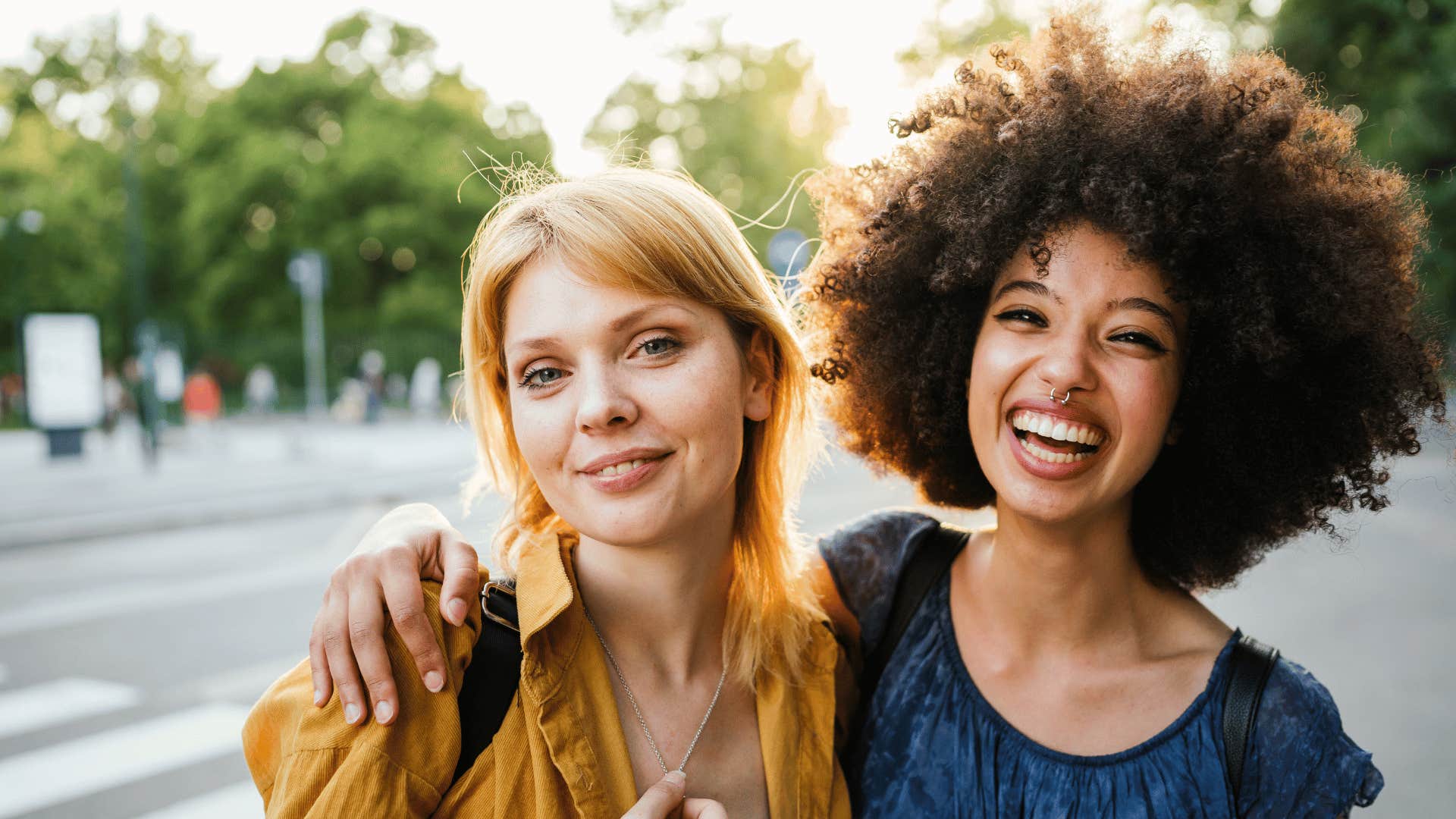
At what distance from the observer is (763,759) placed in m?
2.12

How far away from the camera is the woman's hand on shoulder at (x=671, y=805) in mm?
1761

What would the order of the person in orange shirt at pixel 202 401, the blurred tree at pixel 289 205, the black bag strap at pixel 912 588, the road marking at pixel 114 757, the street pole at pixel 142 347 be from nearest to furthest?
the black bag strap at pixel 912 588 → the road marking at pixel 114 757 → the street pole at pixel 142 347 → the person in orange shirt at pixel 202 401 → the blurred tree at pixel 289 205

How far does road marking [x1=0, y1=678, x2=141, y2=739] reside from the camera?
5504 mm

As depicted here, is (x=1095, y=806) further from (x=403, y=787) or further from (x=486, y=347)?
(x=486, y=347)

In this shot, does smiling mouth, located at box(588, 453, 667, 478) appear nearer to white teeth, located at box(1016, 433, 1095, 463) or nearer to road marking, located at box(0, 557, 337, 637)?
white teeth, located at box(1016, 433, 1095, 463)

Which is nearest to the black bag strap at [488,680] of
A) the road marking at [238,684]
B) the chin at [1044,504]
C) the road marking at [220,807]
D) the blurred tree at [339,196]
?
the chin at [1044,504]

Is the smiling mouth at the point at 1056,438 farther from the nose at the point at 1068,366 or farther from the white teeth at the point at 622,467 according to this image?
the white teeth at the point at 622,467

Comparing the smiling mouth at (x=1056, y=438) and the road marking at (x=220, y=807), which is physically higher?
the smiling mouth at (x=1056, y=438)

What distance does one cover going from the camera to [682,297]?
1968 millimetres

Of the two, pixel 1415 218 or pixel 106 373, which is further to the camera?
pixel 106 373

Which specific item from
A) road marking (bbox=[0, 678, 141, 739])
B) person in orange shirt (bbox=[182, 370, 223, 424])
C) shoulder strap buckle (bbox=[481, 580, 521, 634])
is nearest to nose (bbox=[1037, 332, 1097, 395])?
shoulder strap buckle (bbox=[481, 580, 521, 634])

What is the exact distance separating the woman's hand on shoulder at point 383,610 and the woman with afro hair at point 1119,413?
15 mm

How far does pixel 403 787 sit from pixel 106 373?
33.5m

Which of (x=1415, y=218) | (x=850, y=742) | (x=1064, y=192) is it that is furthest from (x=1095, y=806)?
(x=1415, y=218)
